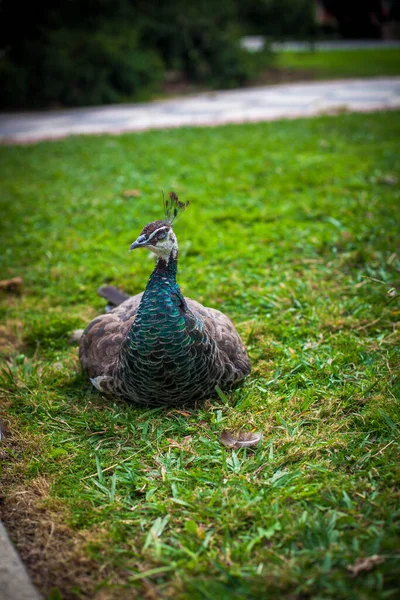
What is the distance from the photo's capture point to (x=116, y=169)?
719 centimetres

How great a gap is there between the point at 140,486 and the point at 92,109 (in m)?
10.1

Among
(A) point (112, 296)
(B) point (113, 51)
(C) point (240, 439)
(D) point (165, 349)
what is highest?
(B) point (113, 51)

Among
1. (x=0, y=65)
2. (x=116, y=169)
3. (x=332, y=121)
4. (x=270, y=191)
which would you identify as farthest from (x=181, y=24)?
(x=270, y=191)

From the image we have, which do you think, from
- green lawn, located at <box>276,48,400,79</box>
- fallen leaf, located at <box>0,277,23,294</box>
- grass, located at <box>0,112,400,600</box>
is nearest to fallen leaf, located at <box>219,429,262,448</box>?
grass, located at <box>0,112,400,600</box>

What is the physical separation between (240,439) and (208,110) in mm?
8956

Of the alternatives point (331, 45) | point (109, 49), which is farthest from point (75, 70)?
point (331, 45)

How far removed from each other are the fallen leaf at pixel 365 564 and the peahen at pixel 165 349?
45.2 inches

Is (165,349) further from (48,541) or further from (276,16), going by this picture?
(276,16)

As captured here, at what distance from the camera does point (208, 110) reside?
10719 millimetres

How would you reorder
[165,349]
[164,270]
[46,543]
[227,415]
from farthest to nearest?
[227,415]
[164,270]
[165,349]
[46,543]

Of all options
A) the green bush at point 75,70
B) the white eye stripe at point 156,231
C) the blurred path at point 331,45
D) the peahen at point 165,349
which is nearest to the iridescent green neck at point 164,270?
the peahen at point 165,349

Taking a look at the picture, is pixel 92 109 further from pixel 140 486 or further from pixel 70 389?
pixel 140 486

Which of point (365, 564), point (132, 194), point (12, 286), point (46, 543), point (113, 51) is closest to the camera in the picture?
point (365, 564)

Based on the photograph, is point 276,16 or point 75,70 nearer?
point 75,70
